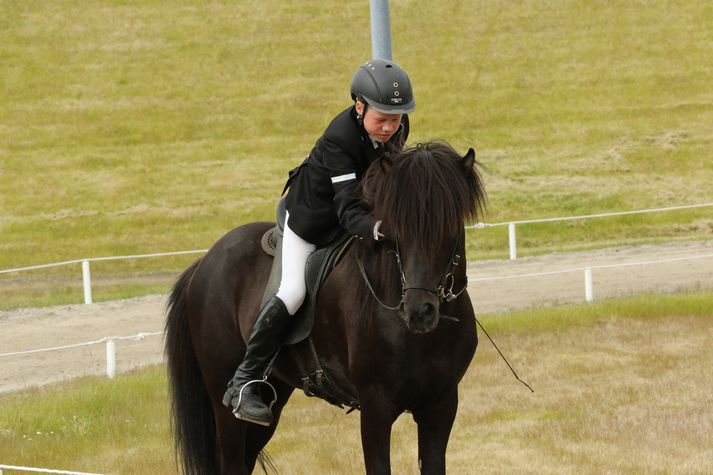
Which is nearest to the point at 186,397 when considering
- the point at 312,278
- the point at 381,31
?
the point at 312,278

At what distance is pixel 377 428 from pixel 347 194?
127cm

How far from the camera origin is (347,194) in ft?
20.1

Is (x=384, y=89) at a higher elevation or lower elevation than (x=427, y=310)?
higher

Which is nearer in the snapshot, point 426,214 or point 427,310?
point 427,310

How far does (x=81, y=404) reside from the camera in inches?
472

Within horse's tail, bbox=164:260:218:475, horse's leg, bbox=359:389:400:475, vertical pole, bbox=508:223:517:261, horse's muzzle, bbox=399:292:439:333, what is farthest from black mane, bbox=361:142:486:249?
vertical pole, bbox=508:223:517:261

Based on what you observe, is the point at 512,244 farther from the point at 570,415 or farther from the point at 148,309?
the point at 570,415

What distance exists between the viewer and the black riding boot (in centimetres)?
652

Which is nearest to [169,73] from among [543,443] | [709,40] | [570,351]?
[709,40]

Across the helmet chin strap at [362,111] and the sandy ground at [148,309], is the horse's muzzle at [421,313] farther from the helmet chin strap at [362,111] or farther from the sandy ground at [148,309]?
the sandy ground at [148,309]

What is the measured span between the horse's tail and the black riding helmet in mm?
2314

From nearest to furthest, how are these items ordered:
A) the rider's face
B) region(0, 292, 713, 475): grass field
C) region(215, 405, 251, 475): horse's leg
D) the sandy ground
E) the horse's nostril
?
the horse's nostril
the rider's face
region(215, 405, 251, 475): horse's leg
region(0, 292, 713, 475): grass field
the sandy ground

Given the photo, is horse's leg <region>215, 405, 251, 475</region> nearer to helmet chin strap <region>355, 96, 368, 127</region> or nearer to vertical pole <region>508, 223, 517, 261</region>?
helmet chin strap <region>355, 96, 368, 127</region>

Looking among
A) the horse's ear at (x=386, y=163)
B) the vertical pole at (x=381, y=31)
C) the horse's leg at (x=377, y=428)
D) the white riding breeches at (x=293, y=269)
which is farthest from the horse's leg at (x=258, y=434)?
the vertical pole at (x=381, y=31)
